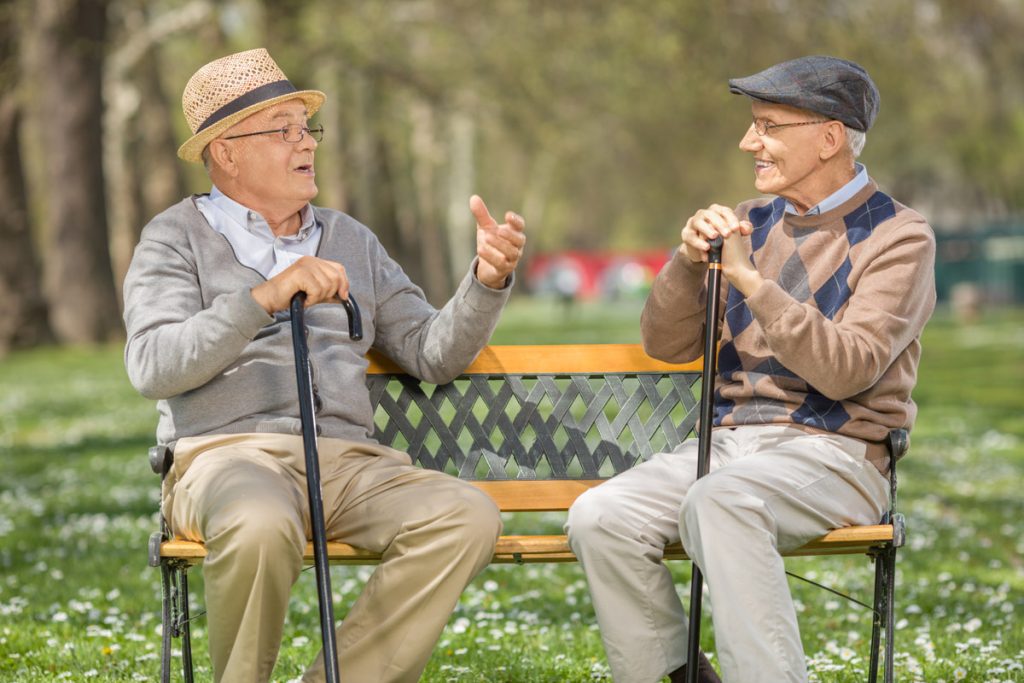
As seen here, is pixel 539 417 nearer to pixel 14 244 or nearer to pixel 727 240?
pixel 727 240

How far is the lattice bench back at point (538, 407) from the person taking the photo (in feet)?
15.3

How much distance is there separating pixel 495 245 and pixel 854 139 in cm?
104

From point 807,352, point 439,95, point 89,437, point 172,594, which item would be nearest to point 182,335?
point 172,594

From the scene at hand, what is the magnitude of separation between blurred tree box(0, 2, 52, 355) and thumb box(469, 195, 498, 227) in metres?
18.3

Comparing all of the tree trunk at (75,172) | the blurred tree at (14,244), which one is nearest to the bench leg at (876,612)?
the tree trunk at (75,172)

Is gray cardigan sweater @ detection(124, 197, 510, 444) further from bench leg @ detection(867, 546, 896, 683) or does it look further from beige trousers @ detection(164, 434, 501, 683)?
bench leg @ detection(867, 546, 896, 683)

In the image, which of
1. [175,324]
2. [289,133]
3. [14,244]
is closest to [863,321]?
[289,133]

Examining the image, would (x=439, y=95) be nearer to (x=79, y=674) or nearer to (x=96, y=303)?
(x=96, y=303)

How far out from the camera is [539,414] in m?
4.75

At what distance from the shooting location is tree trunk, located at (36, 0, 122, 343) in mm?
20922

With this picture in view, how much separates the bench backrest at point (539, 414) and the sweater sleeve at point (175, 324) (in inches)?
27.3

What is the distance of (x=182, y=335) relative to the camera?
402cm

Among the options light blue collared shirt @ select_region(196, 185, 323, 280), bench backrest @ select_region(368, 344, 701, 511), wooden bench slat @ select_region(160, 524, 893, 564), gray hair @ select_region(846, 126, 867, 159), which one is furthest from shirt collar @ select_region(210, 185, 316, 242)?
gray hair @ select_region(846, 126, 867, 159)

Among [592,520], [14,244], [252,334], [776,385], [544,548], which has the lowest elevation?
[14,244]
